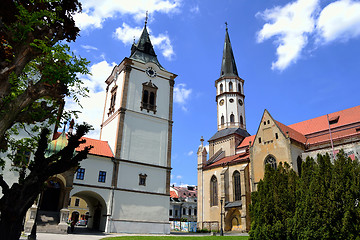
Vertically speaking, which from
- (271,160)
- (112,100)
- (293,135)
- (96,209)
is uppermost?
(112,100)

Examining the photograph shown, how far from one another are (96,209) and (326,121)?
32.8 m

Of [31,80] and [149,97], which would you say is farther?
[149,97]

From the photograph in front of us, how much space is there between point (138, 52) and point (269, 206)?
2709cm

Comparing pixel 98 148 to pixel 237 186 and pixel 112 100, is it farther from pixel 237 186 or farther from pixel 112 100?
pixel 237 186

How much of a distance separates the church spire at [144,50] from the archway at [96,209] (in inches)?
701

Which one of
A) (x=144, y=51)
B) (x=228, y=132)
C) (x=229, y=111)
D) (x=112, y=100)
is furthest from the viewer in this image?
(x=229, y=111)

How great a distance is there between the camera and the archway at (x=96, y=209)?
90.9 ft

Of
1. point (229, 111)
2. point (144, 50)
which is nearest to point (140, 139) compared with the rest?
point (144, 50)

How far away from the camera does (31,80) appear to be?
9.51 metres

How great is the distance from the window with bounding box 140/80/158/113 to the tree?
22.9 metres

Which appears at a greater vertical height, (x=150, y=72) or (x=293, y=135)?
(x=150, y=72)

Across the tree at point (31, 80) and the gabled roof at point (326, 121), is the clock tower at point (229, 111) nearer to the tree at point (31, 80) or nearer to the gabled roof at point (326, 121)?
the gabled roof at point (326, 121)

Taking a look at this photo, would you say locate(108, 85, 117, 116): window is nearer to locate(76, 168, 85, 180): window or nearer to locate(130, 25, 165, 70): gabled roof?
locate(130, 25, 165, 70): gabled roof

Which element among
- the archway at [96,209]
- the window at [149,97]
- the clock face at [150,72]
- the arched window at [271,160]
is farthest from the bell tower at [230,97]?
the archway at [96,209]
